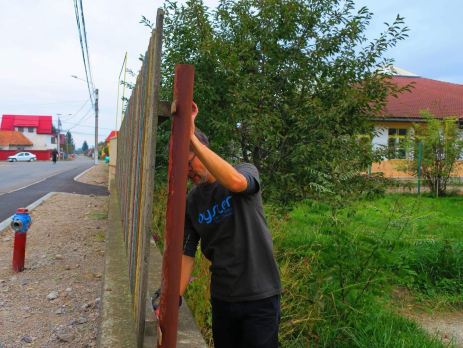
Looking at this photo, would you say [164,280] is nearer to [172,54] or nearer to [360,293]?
[360,293]

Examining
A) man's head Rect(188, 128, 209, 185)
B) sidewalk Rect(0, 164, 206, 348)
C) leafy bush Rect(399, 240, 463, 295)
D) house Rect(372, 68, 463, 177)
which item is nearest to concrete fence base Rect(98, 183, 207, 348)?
sidewalk Rect(0, 164, 206, 348)

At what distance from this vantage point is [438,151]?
15.2 meters

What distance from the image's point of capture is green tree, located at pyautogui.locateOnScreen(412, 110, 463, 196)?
14.9 m

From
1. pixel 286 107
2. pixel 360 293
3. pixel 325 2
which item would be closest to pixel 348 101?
pixel 286 107

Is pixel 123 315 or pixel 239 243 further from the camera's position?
pixel 123 315

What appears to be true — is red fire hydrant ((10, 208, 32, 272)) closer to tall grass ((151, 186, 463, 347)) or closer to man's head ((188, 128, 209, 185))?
tall grass ((151, 186, 463, 347))

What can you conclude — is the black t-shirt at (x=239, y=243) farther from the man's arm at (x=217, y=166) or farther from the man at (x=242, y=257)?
the man's arm at (x=217, y=166)

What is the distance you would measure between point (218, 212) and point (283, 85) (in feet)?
10.5

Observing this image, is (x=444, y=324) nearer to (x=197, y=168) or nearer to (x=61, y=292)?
(x=197, y=168)

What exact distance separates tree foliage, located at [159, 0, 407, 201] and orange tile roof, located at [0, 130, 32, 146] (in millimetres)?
78711

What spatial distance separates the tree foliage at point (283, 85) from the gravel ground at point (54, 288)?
6.57ft

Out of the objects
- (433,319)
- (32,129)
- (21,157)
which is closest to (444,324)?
(433,319)

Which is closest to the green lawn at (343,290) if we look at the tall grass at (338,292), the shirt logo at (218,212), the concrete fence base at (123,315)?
the tall grass at (338,292)

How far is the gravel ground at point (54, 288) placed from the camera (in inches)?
155
